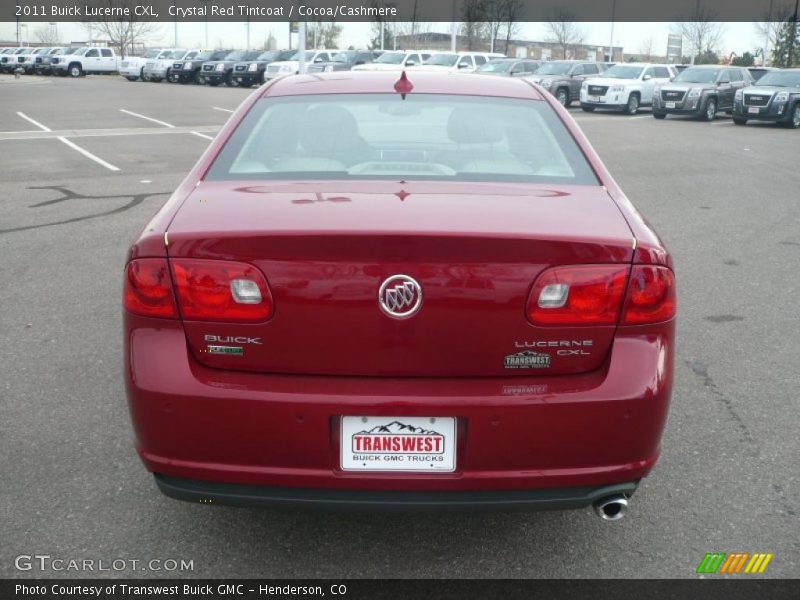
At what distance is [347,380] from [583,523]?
1.26 meters

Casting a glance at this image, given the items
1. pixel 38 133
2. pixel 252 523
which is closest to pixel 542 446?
pixel 252 523

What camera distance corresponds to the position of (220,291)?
104 inches

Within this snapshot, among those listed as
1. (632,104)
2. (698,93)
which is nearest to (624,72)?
(632,104)

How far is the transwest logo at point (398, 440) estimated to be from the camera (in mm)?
2619

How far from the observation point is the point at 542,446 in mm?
2629

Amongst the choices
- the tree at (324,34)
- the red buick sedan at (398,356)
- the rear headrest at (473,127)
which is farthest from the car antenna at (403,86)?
the tree at (324,34)

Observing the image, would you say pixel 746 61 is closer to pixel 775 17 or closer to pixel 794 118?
pixel 775 17

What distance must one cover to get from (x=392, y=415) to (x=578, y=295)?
0.63 meters

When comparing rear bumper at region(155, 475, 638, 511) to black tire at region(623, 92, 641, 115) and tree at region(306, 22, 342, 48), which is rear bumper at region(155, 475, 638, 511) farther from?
tree at region(306, 22, 342, 48)

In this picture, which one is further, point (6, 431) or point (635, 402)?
point (6, 431)

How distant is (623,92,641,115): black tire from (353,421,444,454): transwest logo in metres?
29.1

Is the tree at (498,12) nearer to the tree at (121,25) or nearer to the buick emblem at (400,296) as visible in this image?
the tree at (121,25)

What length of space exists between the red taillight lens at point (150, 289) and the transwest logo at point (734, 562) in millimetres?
1935

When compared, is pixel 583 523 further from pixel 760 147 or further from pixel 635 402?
pixel 760 147
